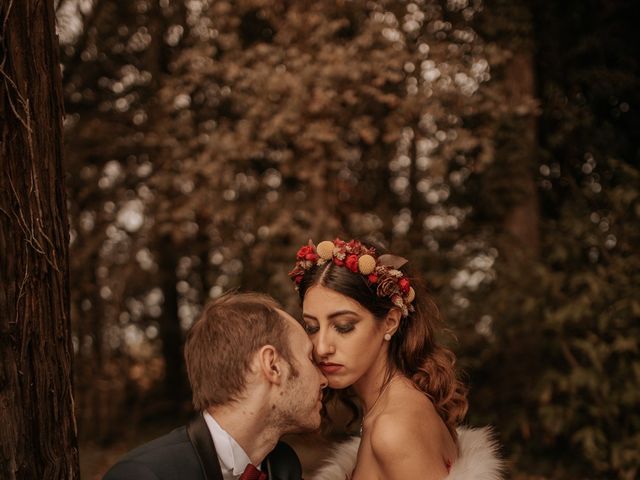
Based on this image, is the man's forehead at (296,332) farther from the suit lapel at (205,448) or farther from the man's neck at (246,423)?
the suit lapel at (205,448)

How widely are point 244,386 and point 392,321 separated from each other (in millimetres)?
812

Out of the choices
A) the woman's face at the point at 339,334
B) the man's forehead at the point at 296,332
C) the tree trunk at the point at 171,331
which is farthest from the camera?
the tree trunk at the point at 171,331

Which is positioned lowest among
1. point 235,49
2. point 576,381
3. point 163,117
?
point 576,381

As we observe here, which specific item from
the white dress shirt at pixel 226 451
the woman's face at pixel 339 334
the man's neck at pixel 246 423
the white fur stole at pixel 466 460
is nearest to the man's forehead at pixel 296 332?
the woman's face at pixel 339 334

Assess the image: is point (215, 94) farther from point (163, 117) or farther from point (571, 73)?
point (571, 73)

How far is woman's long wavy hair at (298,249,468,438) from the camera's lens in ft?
10.0

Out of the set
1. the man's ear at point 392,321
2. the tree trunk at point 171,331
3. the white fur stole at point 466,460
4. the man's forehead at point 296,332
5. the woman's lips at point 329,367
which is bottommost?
the tree trunk at point 171,331

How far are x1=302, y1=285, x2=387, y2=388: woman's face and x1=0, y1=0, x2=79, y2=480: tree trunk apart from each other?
0.91 m

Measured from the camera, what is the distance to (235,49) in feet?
24.7

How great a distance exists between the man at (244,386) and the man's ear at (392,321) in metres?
0.52

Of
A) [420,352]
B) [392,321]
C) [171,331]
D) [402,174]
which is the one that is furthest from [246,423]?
[171,331]

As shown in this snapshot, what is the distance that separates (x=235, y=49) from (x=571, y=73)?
3.51 metres

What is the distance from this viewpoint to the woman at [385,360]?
8.96ft

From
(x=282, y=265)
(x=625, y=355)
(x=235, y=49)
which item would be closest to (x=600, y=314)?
(x=625, y=355)
